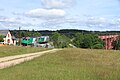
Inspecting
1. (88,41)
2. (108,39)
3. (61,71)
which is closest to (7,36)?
(88,41)

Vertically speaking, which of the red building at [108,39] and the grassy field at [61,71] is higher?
the grassy field at [61,71]

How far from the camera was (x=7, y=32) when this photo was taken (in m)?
126

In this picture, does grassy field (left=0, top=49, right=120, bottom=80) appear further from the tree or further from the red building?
the red building

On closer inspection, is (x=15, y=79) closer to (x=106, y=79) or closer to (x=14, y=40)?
(x=106, y=79)

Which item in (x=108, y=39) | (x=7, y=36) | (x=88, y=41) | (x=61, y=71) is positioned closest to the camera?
(x=61, y=71)

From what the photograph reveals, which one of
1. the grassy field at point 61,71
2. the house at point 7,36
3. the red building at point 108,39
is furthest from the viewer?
the red building at point 108,39

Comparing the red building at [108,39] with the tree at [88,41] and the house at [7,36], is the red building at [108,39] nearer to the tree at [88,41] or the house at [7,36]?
the tree at [88,41]

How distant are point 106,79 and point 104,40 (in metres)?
126

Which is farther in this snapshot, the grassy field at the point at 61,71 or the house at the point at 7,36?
the house at the point at 7,36

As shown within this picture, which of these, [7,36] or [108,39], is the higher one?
[7,36]

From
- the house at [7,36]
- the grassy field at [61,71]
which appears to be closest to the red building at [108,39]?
Answer: the house at [7,36]

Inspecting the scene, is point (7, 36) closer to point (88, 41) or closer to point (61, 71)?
point (88, 41)

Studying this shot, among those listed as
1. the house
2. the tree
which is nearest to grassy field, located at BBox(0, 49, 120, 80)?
→ the tree

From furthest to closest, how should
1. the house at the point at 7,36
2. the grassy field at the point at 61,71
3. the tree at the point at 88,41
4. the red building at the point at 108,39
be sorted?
the red building at the point at 108,39 → the house at the point at 7,36 → the tree at the point at 88,41 → the grassy field at the point at 61,71
